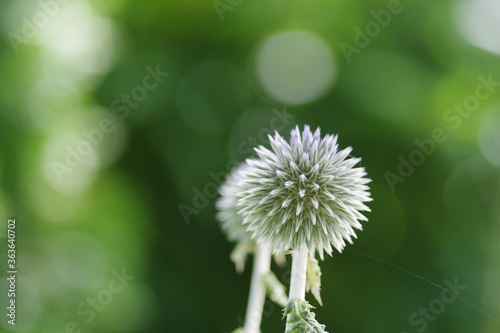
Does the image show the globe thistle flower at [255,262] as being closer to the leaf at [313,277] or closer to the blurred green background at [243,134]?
the leaf at [313,277]

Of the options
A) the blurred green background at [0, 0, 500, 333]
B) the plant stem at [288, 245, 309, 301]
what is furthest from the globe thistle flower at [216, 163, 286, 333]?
the blurred green background at [0, 0, 500, 333]

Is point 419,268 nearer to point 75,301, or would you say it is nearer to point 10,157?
point 75,301

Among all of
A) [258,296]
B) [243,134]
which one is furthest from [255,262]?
[243,134]

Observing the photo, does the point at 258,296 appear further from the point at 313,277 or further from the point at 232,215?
the point at 232,215

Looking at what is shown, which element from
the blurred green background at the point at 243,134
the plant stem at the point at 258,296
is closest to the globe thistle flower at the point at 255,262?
the plant stem at the point at 258,296

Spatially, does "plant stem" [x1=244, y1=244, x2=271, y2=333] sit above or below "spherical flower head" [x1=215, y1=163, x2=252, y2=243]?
below

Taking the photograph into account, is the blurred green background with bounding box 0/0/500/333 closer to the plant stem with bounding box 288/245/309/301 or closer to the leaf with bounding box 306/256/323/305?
the leaf with bounding box 306/256/323/305
